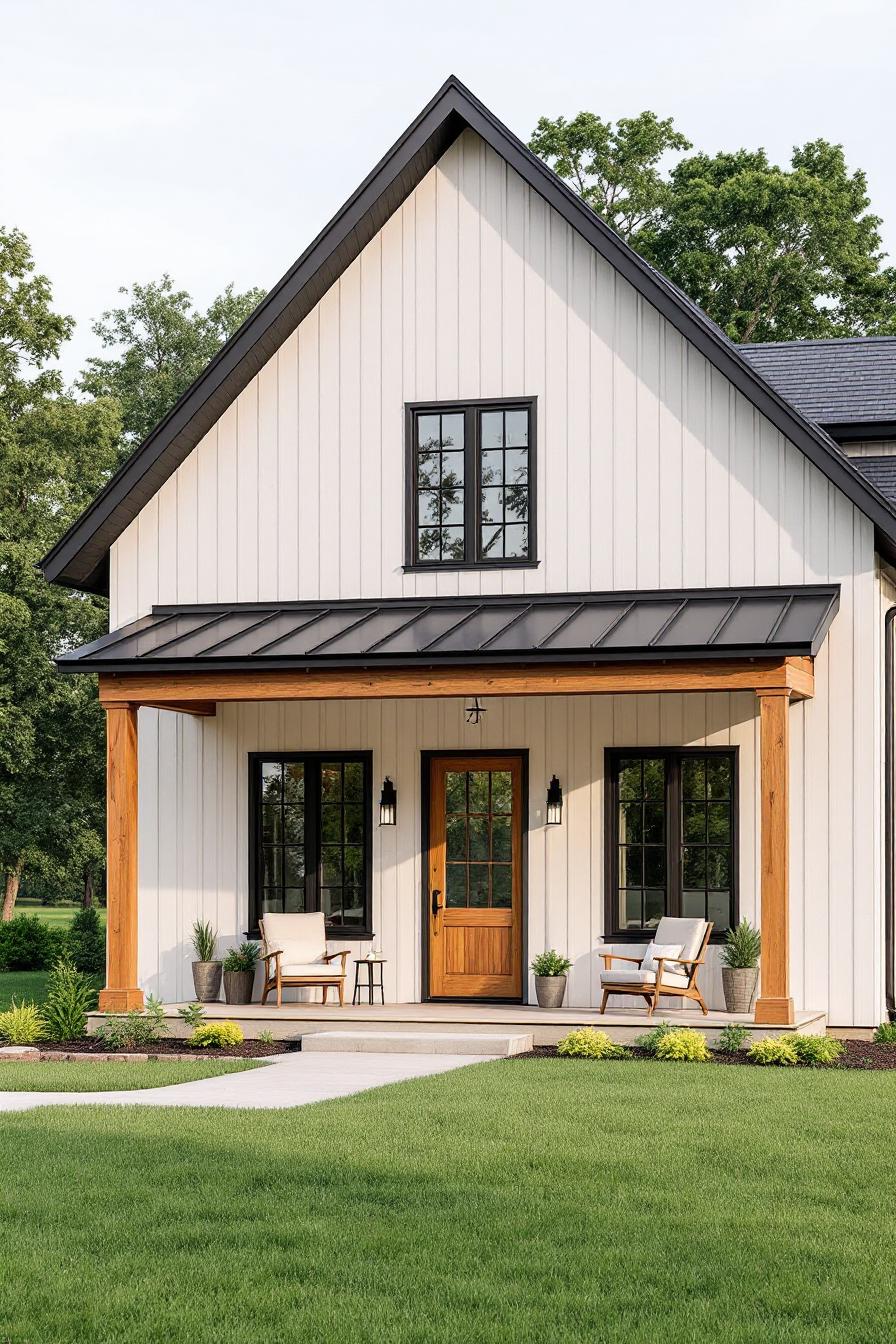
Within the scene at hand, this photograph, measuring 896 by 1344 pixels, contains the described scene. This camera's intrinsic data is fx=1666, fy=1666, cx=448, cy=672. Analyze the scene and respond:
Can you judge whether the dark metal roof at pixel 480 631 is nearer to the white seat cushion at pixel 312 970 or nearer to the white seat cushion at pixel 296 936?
the white seat cushion at pixel 296 936

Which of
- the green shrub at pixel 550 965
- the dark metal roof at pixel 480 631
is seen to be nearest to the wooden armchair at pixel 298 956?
the green shrub at pixel 550 965

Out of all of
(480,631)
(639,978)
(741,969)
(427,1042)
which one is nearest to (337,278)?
(480,631)

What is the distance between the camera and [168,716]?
54.1 ft

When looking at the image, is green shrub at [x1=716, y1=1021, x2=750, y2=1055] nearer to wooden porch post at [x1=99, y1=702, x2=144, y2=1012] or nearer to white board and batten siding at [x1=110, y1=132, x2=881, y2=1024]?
white board and batten siding at [x1=110, y1=132, x2=881, y2=1024]

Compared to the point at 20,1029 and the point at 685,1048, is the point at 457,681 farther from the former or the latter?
the point at 20,1029

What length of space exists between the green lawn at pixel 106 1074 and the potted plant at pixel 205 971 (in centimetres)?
259

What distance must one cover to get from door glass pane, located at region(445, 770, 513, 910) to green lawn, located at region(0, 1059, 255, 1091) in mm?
3763

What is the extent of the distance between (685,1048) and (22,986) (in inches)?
467

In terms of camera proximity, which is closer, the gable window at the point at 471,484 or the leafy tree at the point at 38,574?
the gable window at the point at 471,484

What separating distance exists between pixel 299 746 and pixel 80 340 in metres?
28.1

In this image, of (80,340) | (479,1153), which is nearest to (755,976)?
(479,1153)

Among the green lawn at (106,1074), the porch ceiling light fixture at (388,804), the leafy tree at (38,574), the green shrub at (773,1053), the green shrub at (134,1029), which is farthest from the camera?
the leafy tree at (38,574)

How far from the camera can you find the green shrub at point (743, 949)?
14.3 meters

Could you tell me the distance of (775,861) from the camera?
43.1ft
